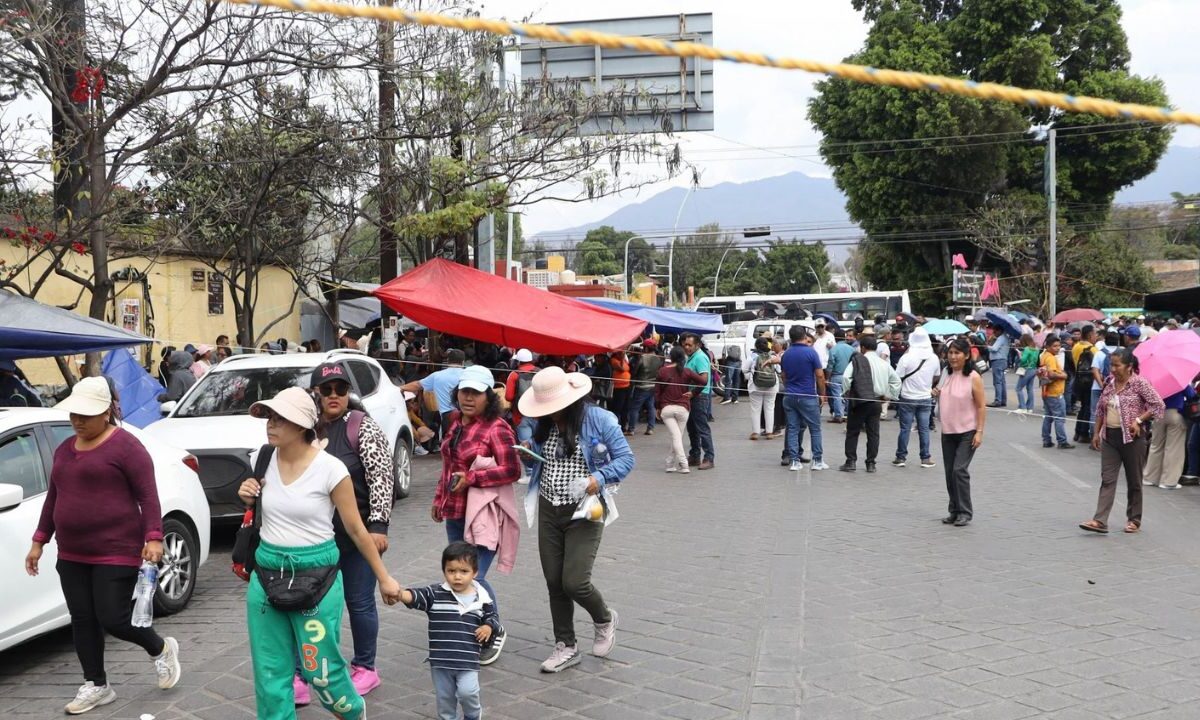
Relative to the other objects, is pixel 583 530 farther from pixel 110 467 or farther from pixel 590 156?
pixel 590 156

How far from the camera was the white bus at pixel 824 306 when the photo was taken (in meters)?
39.9

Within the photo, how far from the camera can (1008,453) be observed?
50.9 feet

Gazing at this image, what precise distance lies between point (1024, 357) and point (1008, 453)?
5735mm

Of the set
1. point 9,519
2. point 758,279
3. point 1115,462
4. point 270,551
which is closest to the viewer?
point 270,551

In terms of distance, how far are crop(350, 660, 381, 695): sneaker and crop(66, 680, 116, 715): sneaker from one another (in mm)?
1211

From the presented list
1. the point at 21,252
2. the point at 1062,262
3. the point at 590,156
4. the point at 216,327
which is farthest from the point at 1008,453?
the point at 1062,262

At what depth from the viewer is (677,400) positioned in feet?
45.7

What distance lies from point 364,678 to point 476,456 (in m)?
1.28

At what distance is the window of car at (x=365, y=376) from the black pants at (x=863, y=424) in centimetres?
599

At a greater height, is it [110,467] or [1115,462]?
[110,467]

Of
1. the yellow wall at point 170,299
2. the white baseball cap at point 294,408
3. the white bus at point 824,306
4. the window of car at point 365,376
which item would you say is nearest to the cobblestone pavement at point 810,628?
the white baseball cap at point 294,408

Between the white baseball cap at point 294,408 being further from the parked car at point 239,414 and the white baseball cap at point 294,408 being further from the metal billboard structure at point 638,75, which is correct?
the metal billboard structure at point 638,75

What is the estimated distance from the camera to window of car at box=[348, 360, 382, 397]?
11.8 meters

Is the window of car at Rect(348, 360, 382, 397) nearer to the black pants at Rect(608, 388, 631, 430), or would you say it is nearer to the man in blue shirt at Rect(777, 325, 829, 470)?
the man in blue shirt at Rect(777, 325, 829, 470)
